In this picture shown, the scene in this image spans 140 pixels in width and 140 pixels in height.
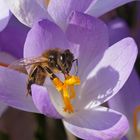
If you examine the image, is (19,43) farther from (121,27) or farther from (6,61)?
(121,27)

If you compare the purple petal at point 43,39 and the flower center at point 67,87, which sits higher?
the purple petal at point 43,39

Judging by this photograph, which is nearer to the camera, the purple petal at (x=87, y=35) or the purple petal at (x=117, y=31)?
the purple petal at (x=87, y=35)

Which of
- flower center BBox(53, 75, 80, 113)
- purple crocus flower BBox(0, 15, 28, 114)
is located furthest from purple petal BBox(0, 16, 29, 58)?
flower center BBox(53, 75, 80, 113)

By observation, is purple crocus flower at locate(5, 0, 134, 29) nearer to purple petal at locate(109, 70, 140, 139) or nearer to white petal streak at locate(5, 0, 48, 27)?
white petal streak at locate(5, 0, 48, 27)

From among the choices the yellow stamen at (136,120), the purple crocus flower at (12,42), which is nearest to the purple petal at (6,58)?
Answer: the purple crocus flower at (12,42)

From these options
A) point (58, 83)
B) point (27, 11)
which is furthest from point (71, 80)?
point (27, 11)

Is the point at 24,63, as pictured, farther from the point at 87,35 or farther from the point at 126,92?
the point at 126,92

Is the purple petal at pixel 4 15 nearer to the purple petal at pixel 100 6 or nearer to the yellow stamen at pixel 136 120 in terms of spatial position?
the purple petal at pixel 100 6
